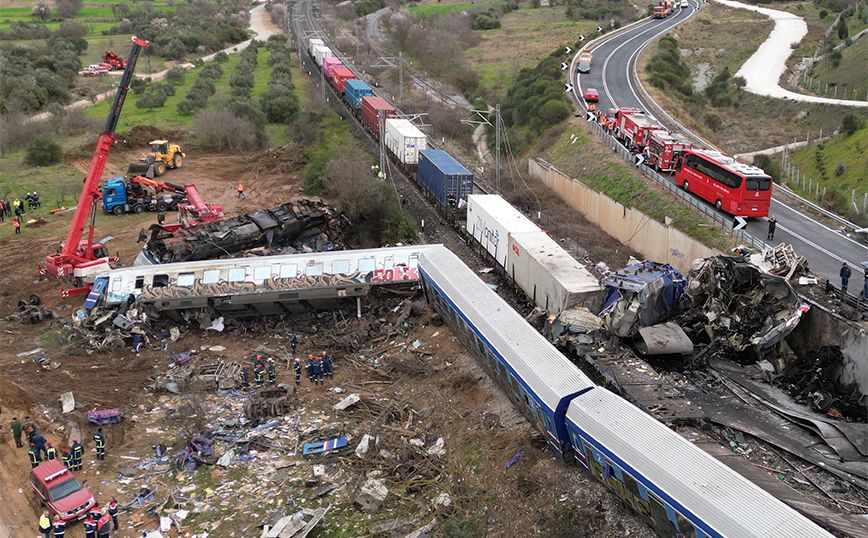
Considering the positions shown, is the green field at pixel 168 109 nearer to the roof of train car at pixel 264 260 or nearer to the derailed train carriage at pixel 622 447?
the roof of train car at pixel 264 260

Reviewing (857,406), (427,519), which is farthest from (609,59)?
(427,519)

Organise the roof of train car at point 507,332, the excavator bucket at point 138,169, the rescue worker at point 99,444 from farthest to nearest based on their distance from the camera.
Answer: the excavator bucket at point 138,169, the rescue worker at point 99,444, the roof of train car at point 507,332

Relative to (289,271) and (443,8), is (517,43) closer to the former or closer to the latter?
(443,8)

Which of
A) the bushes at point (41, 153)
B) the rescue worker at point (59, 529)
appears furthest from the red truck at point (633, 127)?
the bushes at point (41, 153)

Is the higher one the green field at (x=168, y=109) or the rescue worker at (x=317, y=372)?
the rescue worker at (x=317, y=372)

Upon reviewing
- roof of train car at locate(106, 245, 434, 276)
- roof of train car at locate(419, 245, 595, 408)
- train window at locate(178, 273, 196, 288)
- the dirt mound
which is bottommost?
the dirt mound

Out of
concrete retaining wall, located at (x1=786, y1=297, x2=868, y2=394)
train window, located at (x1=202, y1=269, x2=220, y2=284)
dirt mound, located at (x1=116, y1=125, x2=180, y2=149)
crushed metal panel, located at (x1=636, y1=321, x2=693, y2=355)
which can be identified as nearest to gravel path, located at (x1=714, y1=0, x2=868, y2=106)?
concrete retaining wall, located at (x1=786, y1=297, x2=868, y2=394)

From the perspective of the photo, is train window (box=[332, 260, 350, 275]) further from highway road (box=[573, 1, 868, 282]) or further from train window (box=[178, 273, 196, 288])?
highway road (box=[573, 1, 868, 282])
